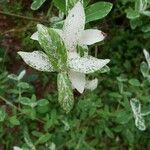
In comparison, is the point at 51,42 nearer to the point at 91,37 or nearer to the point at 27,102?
the point at 91,37

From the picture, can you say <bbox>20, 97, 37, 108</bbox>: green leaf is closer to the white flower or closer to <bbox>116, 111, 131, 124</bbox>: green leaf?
<bbox>116, 111, 131, 124</bbox>: green leaf

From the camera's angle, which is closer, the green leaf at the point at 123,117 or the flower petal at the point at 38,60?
the flower petal at the point at 38,60

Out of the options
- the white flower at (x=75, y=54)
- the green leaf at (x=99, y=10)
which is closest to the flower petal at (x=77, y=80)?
the white flower at (x=75, y=54)

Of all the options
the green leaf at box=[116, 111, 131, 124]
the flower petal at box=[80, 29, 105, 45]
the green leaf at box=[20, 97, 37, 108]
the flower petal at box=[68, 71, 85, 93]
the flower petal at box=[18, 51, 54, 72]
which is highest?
the flower petal at box=[80, 29, 105, 45]

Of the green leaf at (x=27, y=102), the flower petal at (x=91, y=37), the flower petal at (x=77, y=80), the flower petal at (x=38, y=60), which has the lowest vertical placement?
the green leaf at (x=27, y=102)

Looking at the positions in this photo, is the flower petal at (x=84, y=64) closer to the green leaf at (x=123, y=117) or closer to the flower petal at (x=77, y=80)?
the flower petal at (x=77, y=80)

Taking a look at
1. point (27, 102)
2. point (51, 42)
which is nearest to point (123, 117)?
point (27, 102)

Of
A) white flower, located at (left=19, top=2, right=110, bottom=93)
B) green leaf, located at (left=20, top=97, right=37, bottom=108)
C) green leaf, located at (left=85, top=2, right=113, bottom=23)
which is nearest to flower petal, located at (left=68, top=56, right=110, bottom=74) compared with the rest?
white flower, located at (left=19, top=2, right=110, bottom=93)
